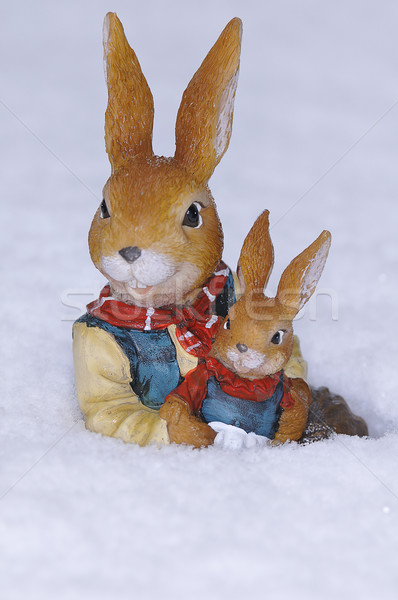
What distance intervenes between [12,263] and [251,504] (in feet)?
3.58

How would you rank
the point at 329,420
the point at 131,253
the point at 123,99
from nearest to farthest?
the point at 131,253, the point at 123,99, the point at 329,420

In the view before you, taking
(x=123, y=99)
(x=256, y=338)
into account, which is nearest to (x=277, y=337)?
(x=256, y=338)

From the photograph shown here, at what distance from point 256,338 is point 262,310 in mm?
46

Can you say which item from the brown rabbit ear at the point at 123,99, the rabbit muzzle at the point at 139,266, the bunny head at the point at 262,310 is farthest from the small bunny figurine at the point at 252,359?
the brown rabbit ear at the point at 123,99

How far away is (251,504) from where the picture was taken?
3.78 ft

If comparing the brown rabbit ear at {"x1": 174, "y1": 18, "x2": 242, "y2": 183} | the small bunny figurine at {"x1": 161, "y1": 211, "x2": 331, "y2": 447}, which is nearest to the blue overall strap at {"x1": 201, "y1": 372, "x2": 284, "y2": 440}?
the small bunny figurine at {"x1": 161, "y1": 211, "x2": 331, "y2": 447}

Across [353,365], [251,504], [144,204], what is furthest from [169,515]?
[353,365]

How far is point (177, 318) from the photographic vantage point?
1349 millimetres

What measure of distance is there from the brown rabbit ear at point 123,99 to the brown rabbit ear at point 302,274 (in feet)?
1.05

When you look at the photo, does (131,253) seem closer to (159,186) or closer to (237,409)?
(159,186)

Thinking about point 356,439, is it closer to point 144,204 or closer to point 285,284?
point 285,284

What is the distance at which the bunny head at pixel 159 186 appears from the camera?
1208mm

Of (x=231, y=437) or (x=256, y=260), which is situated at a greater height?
(x=256, y=260)

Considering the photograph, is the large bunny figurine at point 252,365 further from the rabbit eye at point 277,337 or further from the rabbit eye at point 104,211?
the rabbit eye at point 104,211
